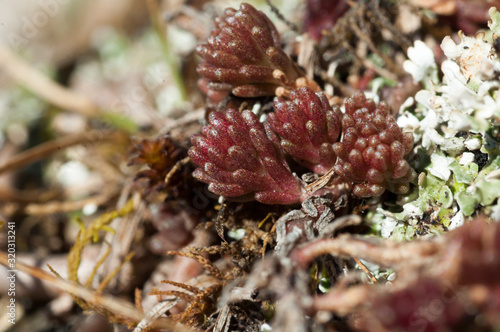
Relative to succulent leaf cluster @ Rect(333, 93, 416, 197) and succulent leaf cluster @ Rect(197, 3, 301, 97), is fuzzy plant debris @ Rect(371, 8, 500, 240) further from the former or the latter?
succulent leaf cluster @ Rect(197, 3, 301, 97)

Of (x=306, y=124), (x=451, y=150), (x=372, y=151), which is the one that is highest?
(x=306, y=124)

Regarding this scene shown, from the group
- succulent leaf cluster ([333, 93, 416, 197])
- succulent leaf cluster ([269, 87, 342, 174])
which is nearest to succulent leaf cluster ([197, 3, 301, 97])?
succulent leaf cluster ([269, 87, 342, 174])

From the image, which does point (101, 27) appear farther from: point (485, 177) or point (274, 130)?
point (485, 177)

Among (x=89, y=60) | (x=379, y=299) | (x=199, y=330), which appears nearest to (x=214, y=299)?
(x=199, y=330)

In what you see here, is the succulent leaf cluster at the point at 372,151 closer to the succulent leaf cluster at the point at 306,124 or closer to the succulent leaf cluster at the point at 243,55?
the succulent leaf cluster at the point at 306,124

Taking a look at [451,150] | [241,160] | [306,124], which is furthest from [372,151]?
[241,160]

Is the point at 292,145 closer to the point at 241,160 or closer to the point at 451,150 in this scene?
the point at 241,160

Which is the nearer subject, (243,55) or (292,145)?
Answer: (292,145)
